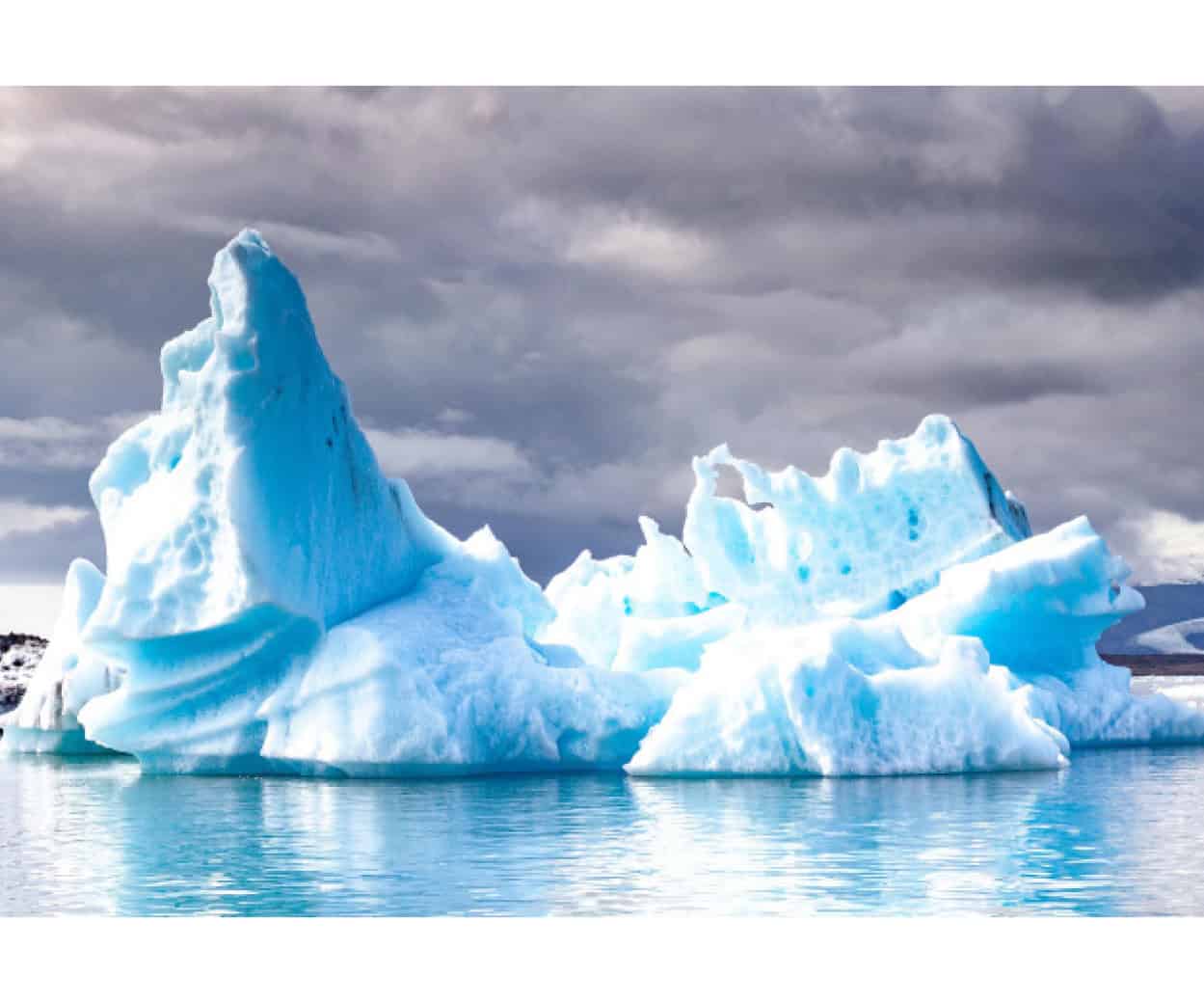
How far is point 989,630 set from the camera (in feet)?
58.6

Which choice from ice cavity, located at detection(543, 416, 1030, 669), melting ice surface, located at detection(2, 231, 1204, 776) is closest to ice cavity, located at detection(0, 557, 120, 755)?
melting ice surface, located at detection(2, 231, 1204, 776)

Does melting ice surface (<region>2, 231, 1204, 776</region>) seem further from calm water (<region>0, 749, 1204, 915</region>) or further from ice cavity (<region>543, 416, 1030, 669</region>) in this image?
ice cavity (<region>543, 416, 1030, 669</region>)

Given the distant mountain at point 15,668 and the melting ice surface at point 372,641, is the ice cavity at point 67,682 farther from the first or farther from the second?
the distant mountain at point 15,668

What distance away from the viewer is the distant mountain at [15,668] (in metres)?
28.3

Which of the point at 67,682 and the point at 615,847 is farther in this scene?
the point at 67,682

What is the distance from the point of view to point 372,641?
45.1 ft

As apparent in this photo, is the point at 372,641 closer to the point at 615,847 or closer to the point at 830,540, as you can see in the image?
the point at 615,847

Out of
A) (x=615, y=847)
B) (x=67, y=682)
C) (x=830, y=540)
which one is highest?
(x=830, y=540)

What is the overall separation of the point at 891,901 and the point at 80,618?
14.1m

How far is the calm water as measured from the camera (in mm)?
7434

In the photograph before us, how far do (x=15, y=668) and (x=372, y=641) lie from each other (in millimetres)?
17011

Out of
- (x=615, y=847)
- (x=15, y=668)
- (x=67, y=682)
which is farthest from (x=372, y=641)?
(x=15, y=668)

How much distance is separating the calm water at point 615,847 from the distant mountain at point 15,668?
15525 mm
